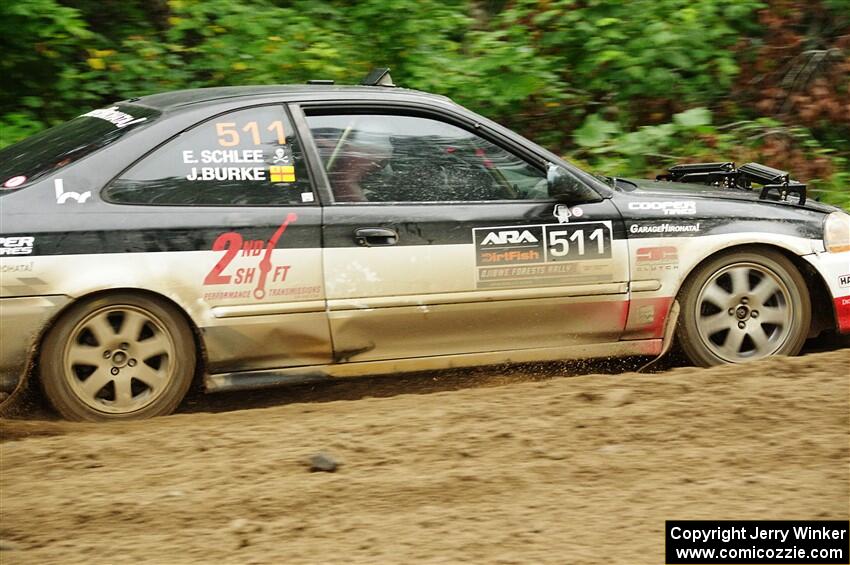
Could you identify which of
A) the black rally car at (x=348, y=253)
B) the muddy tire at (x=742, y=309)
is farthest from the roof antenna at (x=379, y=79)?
the muddy tire at (x=742, y=309)

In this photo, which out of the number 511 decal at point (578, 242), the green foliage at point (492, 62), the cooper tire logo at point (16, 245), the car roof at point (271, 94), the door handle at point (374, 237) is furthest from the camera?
the green foliage at point (492, 62)

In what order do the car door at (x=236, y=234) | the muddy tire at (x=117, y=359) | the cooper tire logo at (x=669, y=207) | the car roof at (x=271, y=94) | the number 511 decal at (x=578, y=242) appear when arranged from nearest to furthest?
the muddy tire at (x=117, y=359)
the car door at (x=236, y=234)
the car roof at (x=271, y=94)
the number 511 decal at (x=578, y=242)
the cooper tire logo at (x=669, y=207)

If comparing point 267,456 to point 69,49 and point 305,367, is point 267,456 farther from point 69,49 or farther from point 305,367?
point 69,49

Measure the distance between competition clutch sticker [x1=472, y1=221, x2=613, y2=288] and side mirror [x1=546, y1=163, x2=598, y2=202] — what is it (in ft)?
0.43

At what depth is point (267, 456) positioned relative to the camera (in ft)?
14.1

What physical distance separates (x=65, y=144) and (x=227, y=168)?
2.51 ft

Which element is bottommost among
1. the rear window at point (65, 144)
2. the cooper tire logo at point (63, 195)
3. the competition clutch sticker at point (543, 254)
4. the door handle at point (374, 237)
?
the competition clutch sticker at point (543, 254)

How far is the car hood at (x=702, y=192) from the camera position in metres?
5.56

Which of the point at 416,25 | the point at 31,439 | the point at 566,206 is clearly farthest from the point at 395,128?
the point at 416,25

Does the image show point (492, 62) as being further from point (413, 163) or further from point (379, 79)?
point (413, 163)

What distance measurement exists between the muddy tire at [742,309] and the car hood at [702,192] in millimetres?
292

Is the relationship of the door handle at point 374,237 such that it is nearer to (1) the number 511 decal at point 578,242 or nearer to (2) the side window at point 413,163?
(2) the side window at point 413,163

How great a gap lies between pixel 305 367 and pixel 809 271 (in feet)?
8.61

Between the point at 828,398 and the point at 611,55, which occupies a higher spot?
the point at 611,55
